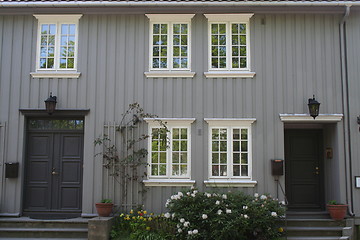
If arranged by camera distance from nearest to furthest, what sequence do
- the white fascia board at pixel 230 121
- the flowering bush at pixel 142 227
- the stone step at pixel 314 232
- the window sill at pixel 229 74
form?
the flowering bush at pixel 142 227
the stone step at pixel 314 232
the white fascia board at pixel 230 121
the window sill at pixel 229 74

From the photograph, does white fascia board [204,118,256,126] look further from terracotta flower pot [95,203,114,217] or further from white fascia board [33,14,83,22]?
white fascia board [33,14,83,22]

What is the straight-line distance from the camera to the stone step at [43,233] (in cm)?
952

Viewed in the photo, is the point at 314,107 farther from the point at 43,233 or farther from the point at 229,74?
the point at 43,233

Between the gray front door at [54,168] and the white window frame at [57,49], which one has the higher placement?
the white window frame at [57,49]

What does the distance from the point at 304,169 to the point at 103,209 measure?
593 cm

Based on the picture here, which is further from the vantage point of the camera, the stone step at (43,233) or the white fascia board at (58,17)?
the white fascia board at (58,17)

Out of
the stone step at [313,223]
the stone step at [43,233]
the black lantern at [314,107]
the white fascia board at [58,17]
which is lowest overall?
the stone step at [43,233]

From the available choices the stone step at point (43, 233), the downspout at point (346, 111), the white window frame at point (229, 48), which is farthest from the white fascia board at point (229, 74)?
the stone step at point (43, 233)

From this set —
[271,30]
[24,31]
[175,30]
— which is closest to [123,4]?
[175,30]

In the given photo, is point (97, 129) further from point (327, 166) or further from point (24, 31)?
point (327, 166)

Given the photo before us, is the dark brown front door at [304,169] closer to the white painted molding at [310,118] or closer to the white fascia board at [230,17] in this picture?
the white painted molding at [310,118]

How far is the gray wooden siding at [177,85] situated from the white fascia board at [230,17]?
0.17m

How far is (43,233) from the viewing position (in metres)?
9.52

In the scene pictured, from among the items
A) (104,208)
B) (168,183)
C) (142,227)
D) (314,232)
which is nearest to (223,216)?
(168,183)
